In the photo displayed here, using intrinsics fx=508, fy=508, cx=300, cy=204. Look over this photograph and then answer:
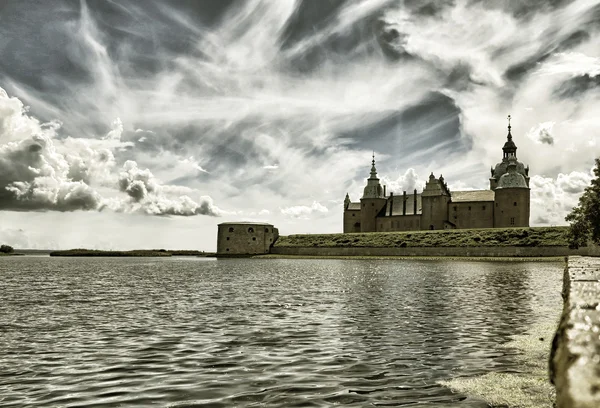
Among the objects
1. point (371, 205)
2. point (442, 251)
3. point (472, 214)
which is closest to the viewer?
point (442, 251)

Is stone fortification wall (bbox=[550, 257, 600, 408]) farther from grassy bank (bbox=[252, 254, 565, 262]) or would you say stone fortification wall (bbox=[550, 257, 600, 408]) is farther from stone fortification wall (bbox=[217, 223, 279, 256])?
stone fortification wall (bbox=[217, 223, 279, 256])

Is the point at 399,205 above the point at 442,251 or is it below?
above

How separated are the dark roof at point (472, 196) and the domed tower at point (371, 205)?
17.2 meters

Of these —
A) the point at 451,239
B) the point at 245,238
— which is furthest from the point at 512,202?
A: the point at 245,238

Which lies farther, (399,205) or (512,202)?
(399,205)

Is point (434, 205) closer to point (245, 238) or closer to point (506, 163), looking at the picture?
point (506, 163)

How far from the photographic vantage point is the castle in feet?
332

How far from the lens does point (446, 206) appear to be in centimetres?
11050

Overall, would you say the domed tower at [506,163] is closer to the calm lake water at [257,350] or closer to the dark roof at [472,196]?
the dark roof at [472,196]

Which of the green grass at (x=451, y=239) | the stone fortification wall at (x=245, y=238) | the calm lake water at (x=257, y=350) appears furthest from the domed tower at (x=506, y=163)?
the calm lake water at (x=257, y=350)

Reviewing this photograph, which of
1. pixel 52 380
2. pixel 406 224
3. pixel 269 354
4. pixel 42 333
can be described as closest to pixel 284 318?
pixel 269 354

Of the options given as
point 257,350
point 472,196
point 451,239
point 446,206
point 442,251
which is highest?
point 472,196

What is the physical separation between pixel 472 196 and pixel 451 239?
27.0m

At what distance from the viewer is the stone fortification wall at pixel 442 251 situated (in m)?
72.5
